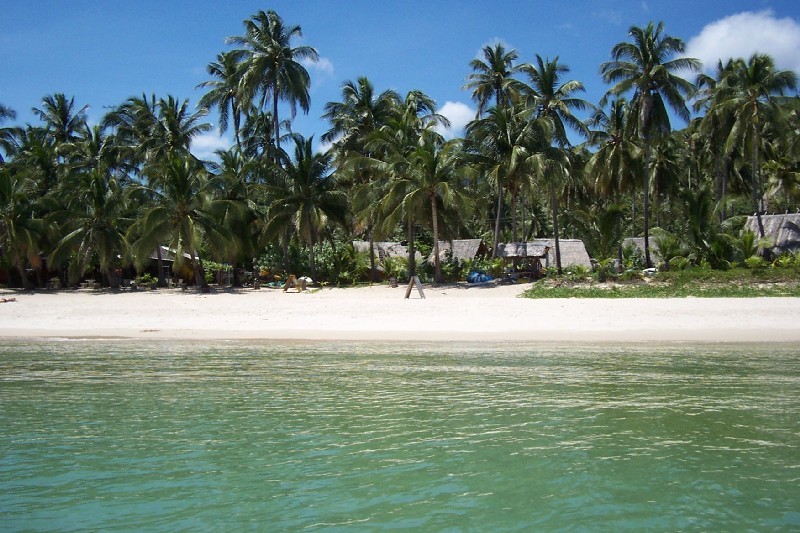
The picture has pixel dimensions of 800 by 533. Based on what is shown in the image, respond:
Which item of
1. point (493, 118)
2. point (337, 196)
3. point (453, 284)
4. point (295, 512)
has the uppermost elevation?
point (493, 118)

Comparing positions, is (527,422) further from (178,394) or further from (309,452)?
(178,394)

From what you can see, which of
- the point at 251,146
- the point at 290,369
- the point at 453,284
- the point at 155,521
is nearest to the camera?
the point at 155,521

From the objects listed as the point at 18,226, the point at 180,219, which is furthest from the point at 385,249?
the point at 18,226

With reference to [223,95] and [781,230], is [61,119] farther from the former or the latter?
[781,230]

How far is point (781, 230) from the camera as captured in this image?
30969 millimetres

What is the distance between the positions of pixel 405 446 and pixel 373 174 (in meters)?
26.4

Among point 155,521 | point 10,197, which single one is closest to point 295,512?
point 155,521

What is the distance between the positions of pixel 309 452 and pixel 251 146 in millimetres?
34743

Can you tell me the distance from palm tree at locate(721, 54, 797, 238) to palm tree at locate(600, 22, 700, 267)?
3.14 m

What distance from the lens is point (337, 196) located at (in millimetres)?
31281

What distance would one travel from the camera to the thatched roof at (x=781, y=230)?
98.2 feet

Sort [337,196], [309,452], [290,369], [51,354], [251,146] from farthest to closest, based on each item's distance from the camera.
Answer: [251,146]
[337,196]
[51,354]
[290,369]
[309,452]

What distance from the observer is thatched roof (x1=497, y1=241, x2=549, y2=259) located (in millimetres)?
30688

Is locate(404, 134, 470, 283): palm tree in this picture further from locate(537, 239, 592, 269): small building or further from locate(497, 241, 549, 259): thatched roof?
locate(537, 239, 592, 269): small building
